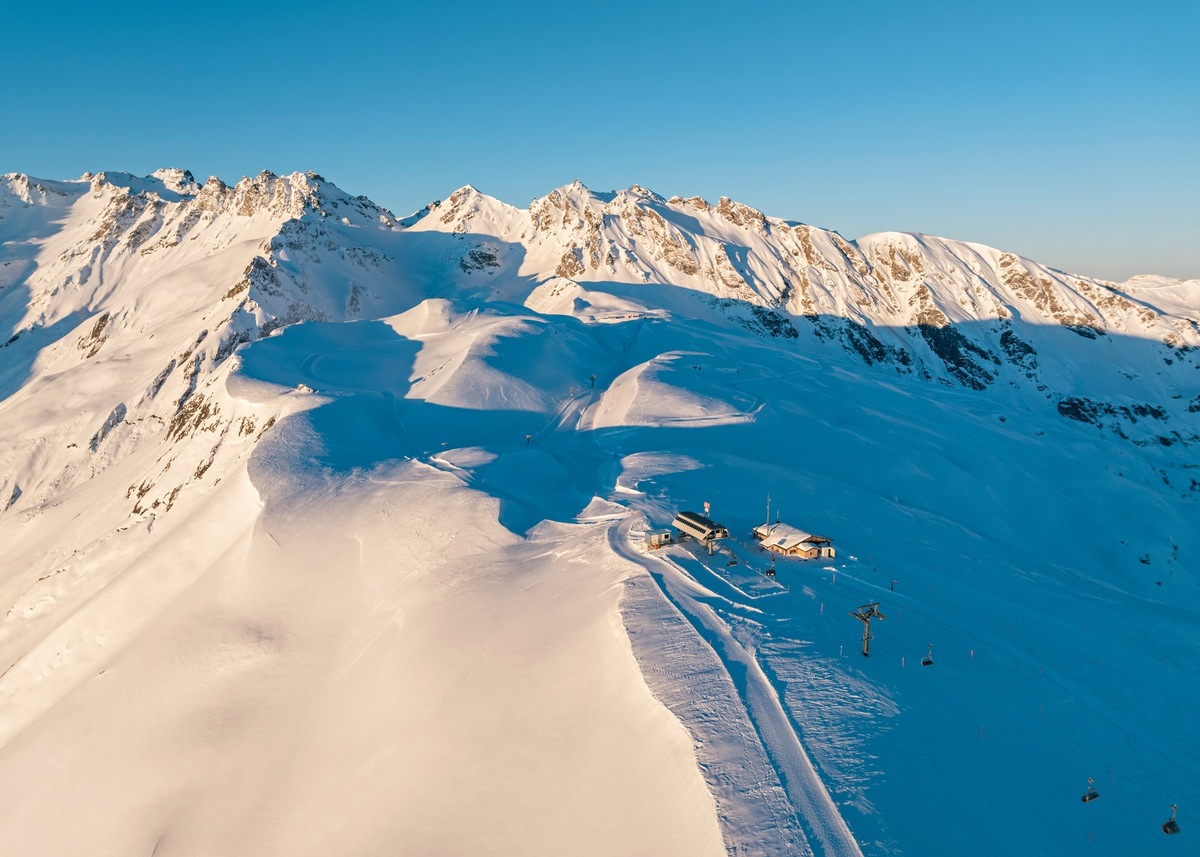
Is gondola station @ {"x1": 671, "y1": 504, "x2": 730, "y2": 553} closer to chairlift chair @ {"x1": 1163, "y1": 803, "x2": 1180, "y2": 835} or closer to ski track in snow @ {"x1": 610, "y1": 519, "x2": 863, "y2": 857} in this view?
ski track in snow @ {"x1": 610, "y1": 519, "x2": 863, "y2": 857}

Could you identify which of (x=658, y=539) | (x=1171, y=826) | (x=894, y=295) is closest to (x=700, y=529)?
(x=658, y=539)

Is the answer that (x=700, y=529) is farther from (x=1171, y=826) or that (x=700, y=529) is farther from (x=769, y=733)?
(x=1171, y=826)

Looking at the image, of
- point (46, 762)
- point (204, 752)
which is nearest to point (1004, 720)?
point (204, 752)

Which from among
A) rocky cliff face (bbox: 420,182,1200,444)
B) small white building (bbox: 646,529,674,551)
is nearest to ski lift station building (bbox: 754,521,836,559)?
small white building (bbox: 646,529,674,551)

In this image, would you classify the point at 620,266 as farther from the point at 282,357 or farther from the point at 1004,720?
the point at 1004,720

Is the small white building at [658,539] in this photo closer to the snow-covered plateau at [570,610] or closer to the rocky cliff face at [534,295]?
the snow-covered plateau at [570,610]

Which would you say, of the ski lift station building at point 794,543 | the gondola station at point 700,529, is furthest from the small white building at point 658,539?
the ski lift station building at point 794,543
